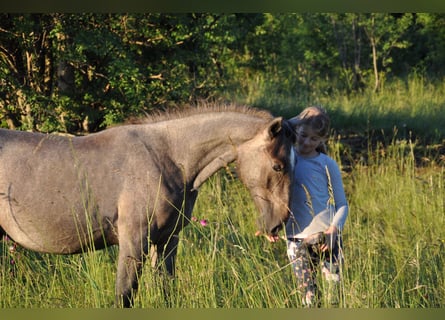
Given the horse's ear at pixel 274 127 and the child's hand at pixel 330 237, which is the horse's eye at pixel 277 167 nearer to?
the horse's ear at pixel 274 127

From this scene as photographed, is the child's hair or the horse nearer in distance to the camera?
the horse

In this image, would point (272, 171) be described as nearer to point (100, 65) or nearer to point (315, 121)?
point (315, 121)

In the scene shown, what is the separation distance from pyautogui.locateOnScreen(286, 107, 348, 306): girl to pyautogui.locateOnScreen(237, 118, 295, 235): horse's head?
0.70ft

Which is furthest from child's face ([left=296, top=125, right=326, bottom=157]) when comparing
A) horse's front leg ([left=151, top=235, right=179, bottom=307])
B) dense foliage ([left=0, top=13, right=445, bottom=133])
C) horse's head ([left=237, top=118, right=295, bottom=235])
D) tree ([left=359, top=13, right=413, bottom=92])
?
tree ([left=359, top=13, right=413, bottom=92])

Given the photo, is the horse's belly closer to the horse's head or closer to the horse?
the horse

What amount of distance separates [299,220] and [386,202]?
3.15 m

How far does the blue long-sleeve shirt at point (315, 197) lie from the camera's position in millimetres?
3744

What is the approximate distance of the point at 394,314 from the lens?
119 centimetres

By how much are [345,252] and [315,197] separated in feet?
4.00

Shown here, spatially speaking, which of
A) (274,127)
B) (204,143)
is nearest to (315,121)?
(274,127)

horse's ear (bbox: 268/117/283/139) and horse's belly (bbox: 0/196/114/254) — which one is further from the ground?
horse's ear (bbox: 268/117/283/139)

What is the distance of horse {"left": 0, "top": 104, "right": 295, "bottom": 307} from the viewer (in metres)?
3.56

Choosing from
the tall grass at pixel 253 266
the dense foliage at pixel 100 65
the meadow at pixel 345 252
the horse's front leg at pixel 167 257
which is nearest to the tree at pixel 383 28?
the meadow at pixel 345 252

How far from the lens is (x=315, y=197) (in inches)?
149
